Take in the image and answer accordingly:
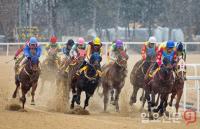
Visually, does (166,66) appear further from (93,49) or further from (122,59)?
(122,59)

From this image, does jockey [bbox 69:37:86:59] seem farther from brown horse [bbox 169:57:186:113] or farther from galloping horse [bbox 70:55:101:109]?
brown horse [bbox 169:57:186:113]

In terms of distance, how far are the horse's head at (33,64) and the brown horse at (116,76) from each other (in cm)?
261

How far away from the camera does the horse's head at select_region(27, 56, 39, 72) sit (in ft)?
54.7

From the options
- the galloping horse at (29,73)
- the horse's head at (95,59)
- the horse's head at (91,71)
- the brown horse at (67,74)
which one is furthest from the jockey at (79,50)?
the galloping horse at (29,73)

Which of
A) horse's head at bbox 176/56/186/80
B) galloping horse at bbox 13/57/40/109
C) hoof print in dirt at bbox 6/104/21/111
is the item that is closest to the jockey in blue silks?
galloping horse at bbox 13/57/40/109

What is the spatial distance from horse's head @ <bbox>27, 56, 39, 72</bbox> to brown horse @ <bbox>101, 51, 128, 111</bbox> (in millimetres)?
2612

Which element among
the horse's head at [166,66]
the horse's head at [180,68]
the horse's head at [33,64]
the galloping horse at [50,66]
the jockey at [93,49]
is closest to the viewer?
the horse's head at [166,66]

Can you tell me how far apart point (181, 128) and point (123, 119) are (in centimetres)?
209

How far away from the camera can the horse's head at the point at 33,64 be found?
1667 cm

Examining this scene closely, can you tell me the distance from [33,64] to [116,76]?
9.42 feet

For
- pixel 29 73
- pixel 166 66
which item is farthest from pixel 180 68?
pixel 29 73

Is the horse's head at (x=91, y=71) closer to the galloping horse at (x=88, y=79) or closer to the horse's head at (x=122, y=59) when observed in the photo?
the galloping horse at (x=88, y=79)

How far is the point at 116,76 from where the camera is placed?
1842 centimetres

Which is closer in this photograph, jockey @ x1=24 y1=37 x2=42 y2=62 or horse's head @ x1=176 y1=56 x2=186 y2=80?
horse's head @ x1=176 y1=56 x2=186 y2=80
